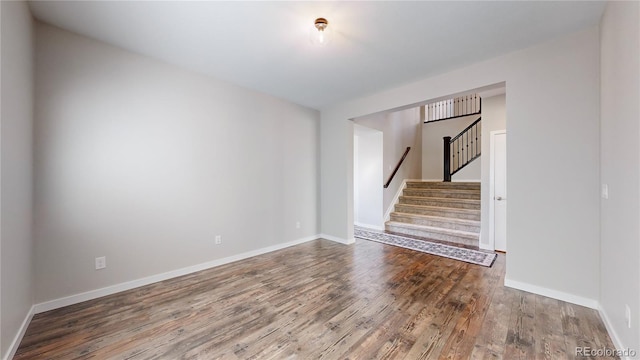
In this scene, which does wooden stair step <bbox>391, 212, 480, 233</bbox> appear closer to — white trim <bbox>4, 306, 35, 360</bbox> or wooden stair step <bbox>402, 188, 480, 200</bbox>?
wooden stair step <bbox>402, 188, 480, 200</bbox>

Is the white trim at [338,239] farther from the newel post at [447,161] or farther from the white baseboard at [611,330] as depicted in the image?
the newel post at [447,161]

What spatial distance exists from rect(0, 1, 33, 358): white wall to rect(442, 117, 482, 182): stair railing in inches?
312

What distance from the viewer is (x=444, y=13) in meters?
2.00

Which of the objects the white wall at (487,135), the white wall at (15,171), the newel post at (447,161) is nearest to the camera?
the white wall at (15,171)

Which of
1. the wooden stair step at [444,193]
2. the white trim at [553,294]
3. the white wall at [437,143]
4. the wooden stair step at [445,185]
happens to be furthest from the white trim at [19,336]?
the white wall at [437,143]

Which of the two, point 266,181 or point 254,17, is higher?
point 254,17

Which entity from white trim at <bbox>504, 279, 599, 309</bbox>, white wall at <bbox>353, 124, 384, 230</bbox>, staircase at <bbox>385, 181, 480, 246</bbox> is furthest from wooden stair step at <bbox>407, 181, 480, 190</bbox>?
white trim at <bbox>504, 279, 599, 309</bbox>

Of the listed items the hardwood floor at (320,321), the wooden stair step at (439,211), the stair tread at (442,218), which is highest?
A: the wooden stair step at (439,211)

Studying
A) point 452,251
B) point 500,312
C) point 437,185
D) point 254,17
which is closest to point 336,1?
point 254,17

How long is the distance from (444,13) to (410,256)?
3.12 metres

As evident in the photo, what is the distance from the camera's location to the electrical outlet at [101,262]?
2.45m

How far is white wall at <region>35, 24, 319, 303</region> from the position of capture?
2.24m

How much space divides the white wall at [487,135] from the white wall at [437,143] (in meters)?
3.11

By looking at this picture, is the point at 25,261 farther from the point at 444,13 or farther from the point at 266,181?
the point at 444,13
